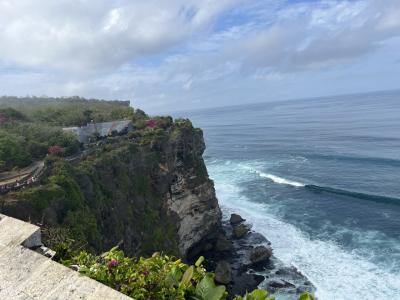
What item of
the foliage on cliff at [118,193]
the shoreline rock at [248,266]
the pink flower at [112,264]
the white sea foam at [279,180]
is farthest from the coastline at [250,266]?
the pink flower at [112,264]

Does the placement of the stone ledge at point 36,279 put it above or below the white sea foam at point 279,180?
above

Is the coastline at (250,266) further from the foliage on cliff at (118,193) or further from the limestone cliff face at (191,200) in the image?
the foliage on cliff at (118,193)

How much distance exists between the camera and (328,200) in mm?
47188

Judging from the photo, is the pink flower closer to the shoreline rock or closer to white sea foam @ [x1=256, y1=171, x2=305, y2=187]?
the shoreline rock

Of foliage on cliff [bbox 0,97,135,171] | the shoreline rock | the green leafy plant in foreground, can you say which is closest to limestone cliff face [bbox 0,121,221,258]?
the shoreline rock

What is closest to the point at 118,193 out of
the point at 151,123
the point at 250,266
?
the point at 250,266

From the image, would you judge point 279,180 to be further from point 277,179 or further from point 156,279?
point 156,279

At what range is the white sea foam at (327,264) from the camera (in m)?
28.5

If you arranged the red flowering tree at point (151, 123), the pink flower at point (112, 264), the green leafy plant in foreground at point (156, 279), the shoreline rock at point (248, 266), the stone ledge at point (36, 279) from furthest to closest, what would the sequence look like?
the red flowering tree at point (151, 123), the shoreline rock at point (248, 266), the pink flower at point (112, 264), the green leafy plant in foreground at point (156, 279), the stone ledge at point (36, 279)

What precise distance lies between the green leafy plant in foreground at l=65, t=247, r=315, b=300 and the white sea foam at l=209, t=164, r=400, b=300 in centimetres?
Answer: 2555

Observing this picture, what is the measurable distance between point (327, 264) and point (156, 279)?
1191 inches

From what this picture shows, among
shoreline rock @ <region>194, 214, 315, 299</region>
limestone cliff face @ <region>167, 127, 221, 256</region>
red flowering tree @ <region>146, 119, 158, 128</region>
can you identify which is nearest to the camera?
shoreline rock @ <region>194, 214, 315, 299</region>

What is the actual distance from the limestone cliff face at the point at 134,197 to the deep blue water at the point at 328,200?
30.7ft

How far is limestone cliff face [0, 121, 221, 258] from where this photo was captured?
22.2 metres
